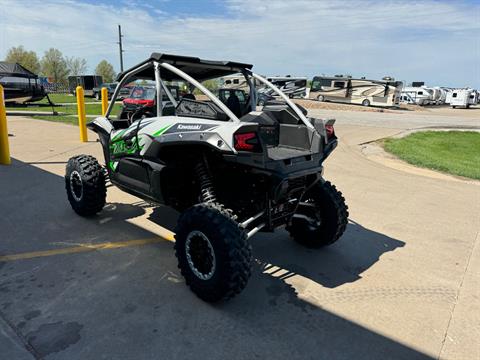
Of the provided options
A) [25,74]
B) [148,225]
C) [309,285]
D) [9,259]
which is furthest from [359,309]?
[25,74]

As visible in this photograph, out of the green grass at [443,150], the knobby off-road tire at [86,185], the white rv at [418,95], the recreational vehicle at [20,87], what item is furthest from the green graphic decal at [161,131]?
the white rv at [418,95]

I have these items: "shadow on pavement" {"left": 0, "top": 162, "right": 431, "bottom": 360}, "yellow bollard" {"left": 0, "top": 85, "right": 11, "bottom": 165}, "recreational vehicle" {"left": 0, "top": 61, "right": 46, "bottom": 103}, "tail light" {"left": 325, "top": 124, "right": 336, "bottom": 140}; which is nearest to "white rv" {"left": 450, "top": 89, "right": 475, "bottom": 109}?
"recreational vehicle" {"left": 0, "top": 61, "right": 46, "bottom": 103}

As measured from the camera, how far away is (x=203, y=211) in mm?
3064

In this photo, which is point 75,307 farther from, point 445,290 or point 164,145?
point 445,290

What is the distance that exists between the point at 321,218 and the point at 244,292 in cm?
124

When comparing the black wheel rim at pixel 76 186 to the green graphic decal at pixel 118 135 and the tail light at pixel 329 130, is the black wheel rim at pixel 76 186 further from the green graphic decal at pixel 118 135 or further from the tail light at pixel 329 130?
the tail light at pixel 329 130

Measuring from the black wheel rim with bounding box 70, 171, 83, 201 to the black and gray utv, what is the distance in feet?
0.17

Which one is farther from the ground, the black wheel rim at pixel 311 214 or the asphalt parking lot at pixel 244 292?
the black wheel rim at pixel 311 214

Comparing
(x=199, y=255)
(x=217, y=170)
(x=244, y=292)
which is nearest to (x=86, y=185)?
(x=217, y=170)

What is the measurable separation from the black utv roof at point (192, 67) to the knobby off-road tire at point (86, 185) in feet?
3.68

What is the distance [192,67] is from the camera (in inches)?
160

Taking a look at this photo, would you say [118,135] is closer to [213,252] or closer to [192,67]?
[192,67]

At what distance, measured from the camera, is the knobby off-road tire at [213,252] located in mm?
2873

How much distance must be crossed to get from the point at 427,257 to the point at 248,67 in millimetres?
2863
